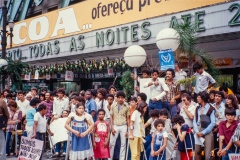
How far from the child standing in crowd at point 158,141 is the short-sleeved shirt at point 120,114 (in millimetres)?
1552

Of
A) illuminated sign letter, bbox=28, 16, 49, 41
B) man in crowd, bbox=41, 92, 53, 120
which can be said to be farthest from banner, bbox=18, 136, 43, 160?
illuminated sign letter, bbox=28, 16, 49, 41

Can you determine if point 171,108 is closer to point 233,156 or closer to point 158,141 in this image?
point 158,141

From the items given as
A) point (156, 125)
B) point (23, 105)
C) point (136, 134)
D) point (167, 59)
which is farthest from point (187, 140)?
point (23, 105)

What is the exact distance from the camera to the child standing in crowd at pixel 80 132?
A: 8.49m

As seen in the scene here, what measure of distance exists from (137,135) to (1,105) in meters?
3.17

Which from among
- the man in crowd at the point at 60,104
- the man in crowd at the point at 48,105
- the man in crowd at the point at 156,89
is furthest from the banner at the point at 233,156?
the man in crowd at the point at 48,105

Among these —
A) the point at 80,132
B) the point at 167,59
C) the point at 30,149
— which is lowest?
the point at 30,149

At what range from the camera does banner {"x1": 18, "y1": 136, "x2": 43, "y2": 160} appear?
8.57 meters

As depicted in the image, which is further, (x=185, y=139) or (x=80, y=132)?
(x=80, y=132)

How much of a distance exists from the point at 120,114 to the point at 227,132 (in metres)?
3.05

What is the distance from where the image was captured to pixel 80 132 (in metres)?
8.53

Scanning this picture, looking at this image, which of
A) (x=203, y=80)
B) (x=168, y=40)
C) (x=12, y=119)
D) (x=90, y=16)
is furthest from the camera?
(x=90, y=16)

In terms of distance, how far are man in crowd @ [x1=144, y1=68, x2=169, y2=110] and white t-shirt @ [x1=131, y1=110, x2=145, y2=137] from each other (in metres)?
0.71

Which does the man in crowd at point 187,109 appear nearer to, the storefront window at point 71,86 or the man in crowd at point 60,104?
the man in crowd at point 60,104
